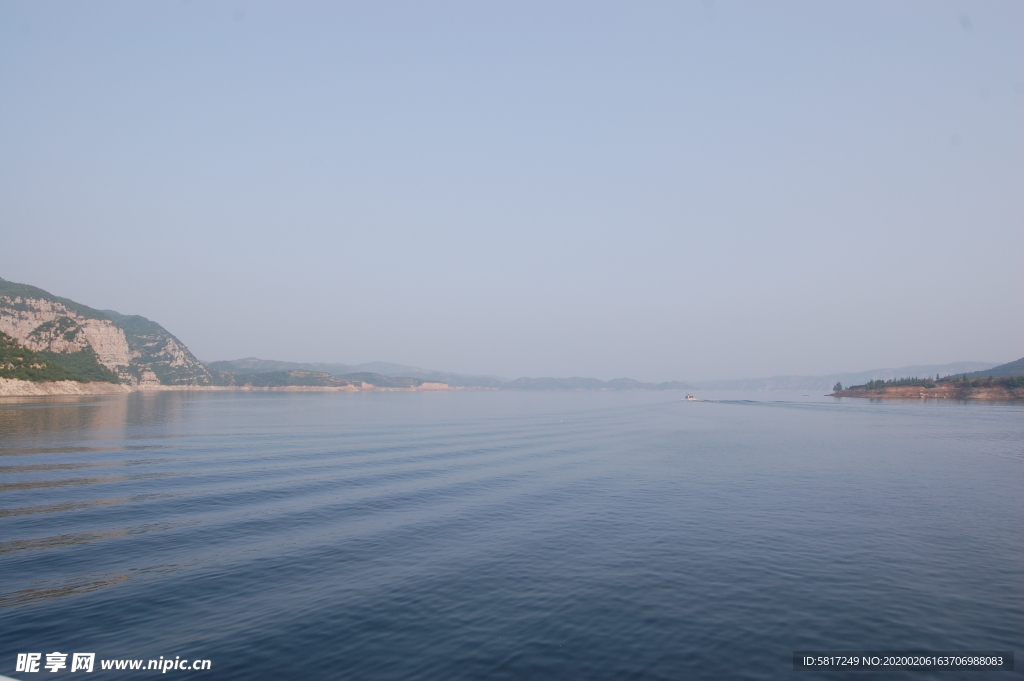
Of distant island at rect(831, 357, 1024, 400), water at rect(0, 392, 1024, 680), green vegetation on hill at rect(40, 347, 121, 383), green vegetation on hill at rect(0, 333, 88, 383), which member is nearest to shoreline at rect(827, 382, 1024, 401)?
distant island at rect(831, 357, 1024, 400)

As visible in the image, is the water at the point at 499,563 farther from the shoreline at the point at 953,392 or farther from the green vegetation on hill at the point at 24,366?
the shoreline at the point at 953,392

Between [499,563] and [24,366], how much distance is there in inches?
6991

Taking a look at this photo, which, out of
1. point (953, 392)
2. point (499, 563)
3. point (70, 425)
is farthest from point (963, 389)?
point (70, 425)

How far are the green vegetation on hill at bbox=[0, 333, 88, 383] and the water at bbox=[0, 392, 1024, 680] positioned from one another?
393 feet

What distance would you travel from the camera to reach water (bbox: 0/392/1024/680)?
14.6m

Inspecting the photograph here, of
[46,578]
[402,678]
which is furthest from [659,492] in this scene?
[46,578]

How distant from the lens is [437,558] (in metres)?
22.1

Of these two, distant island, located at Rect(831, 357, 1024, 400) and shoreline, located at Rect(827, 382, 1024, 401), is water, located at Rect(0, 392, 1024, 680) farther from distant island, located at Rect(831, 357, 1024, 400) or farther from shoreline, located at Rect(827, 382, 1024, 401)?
distant island, located at Rect(831, 357, 1024, 400)

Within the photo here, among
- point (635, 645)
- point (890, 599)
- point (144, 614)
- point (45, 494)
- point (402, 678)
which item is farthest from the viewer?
point (45, 494)

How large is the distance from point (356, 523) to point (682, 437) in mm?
55783

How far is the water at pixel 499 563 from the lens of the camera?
14.6m

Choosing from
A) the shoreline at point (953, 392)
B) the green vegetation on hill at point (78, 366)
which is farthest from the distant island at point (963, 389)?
the green vegetation on hill at point (78, 366)

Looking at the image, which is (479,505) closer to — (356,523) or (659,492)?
(356,523)

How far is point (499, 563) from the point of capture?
70.5 feet
